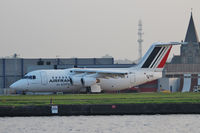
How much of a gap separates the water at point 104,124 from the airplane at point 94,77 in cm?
1918

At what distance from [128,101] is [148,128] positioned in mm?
8812

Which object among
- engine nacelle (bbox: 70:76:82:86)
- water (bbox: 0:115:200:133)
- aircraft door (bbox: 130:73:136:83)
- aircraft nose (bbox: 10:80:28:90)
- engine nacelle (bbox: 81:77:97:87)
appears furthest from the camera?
aircraft door (bbox: 130:73:136:83)

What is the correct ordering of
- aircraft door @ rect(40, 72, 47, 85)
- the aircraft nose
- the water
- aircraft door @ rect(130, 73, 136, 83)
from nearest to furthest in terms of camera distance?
the water → the aircraft nose → aircraft door @ rect(40, 72, 47, 85) → aircraft door @ rect(130, 73, 136, 83)

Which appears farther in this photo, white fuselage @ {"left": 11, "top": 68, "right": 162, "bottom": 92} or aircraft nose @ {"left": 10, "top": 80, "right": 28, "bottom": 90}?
white fuselage @ {"left": 11, "top": 68, "right": 162, "bottom": 92}

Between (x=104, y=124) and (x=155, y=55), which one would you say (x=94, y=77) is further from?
(x=104, y=124)

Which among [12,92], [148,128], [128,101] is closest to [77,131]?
[148,128]

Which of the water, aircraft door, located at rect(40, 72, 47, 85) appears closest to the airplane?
aircraft door, located at rect(40, 72, 47, 85)

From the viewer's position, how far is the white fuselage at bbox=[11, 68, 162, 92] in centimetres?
6025

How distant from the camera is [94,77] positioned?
61906 mm

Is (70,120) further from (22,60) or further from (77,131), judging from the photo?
(22,60)

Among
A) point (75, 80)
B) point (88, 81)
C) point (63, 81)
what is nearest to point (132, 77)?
point (88, 81)

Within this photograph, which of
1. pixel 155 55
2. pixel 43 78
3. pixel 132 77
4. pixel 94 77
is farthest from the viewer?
pixel 155 55

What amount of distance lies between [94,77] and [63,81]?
3525mm

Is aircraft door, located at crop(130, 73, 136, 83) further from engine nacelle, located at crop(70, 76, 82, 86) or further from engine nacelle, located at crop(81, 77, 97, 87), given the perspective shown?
engine nacelle, located at crop(70, 76, 82, 86)
